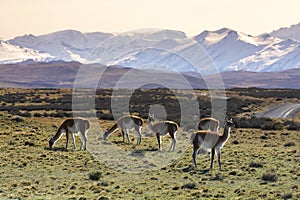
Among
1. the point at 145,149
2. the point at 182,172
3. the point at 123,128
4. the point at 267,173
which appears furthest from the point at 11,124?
the point at 267,173

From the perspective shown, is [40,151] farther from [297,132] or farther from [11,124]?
[297,132]

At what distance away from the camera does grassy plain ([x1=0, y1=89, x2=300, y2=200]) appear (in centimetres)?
1609

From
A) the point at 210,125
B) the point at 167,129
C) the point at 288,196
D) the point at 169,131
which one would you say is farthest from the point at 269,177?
the point at 210,125

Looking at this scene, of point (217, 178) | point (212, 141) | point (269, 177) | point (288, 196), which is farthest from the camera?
point (212, 141)

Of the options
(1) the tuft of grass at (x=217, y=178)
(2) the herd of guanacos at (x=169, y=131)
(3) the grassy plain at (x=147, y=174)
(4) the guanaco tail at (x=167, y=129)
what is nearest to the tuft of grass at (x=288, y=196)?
(3) the grassy plain at (x=147, y=174)

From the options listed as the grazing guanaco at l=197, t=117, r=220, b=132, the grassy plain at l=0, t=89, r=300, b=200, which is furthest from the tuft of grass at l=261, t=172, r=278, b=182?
the grazing guanaco at l=197, t=117, r=220, b=132

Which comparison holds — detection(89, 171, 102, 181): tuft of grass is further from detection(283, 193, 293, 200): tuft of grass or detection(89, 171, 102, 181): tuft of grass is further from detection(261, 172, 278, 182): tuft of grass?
detection(283, 193, 293, 200): tuft of grass

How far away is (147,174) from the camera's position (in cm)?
2002

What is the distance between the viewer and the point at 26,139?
29.8 m

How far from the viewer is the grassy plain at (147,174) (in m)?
16.1

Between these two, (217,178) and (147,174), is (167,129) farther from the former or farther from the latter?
(217,178)

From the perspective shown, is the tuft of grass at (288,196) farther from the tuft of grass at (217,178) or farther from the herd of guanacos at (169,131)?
the herd of guanacos at (169,131)

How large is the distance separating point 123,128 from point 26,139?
623 cm

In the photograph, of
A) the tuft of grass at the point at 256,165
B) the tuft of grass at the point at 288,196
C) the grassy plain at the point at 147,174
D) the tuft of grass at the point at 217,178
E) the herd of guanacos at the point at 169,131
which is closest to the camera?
the tuft of grass at the point at 288,196
